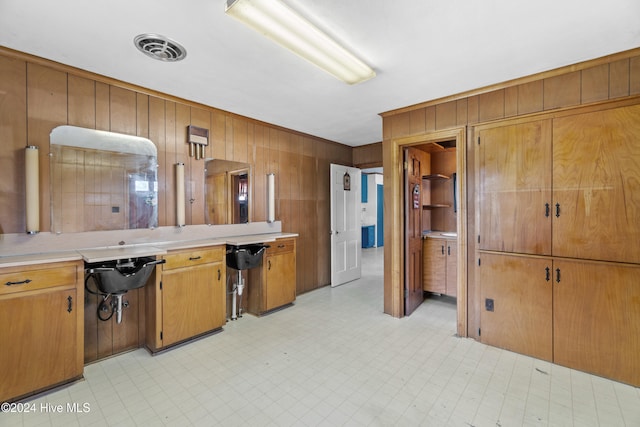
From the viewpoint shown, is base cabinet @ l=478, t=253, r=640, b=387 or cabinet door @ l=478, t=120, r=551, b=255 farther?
cabinet door @ l=478, t=120, r=551, b=255

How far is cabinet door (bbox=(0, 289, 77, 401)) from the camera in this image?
6.31 feet

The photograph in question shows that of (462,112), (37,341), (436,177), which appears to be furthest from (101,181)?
(436,177)

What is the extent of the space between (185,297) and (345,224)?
2.97 m

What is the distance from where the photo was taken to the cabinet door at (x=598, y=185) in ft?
7.30

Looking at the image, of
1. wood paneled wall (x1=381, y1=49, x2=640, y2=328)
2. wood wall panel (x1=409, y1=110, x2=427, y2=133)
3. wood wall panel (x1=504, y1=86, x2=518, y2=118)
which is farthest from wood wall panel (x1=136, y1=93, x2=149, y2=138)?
wood wall panel (x1=504, y1=86, x2=518, y2=118)

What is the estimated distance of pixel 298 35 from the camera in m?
1.89

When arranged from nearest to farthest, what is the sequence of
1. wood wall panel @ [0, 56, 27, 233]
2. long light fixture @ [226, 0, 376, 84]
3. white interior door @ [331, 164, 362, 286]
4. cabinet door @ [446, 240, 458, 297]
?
long light fixture @ [226, 0, 376, 84] < wood wall panel @ [0, 56, 27, 233] < cabinet door @ [446, 240, 458, 297] < white interior door @ [331, 164, 362, 286]

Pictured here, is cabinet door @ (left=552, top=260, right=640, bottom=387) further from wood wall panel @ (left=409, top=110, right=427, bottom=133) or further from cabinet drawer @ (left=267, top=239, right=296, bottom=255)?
cabinet drawer @ (left=267, top=239, right=296, bottom=255)

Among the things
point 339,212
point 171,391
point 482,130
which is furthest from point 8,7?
point 339,212

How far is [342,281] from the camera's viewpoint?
5027mm

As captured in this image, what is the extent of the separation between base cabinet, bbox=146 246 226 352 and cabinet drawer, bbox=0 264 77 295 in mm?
623

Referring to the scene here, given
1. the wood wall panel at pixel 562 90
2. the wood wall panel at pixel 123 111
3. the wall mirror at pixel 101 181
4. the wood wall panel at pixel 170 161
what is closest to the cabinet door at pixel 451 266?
the wood wall panel at pixel 562 90

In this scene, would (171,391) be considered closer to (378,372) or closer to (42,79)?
(378,372)

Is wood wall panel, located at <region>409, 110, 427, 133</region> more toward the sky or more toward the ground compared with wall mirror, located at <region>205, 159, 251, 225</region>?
more toward the sky
